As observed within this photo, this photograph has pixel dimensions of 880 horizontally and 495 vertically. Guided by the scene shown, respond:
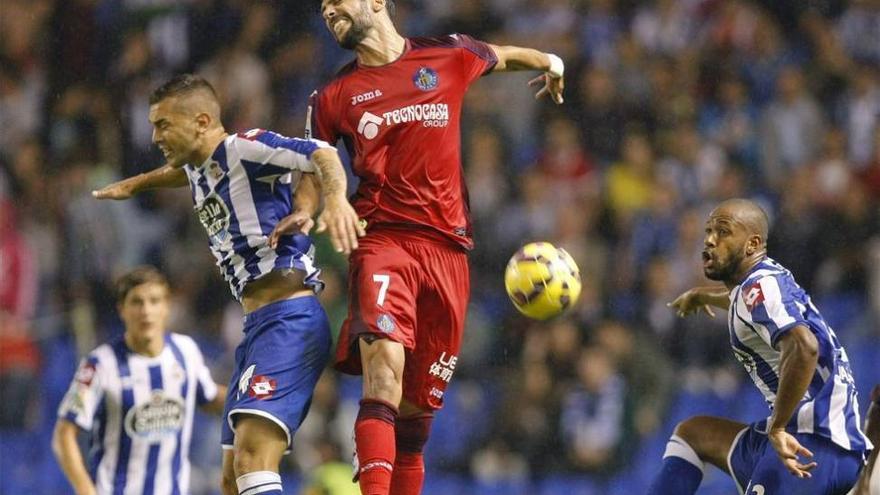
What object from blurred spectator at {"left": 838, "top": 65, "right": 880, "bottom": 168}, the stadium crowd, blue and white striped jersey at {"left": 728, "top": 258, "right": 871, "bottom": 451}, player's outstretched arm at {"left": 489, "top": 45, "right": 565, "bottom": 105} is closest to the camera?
blue and white striped jersey at {"left": 728, "top": 258, "right": 871, "bottom": 451}

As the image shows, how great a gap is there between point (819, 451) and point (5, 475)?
26.8ft

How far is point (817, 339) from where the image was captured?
6.51m

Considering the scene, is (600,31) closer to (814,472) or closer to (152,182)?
(152,182)

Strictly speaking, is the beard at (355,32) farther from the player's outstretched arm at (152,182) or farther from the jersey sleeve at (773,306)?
the jersey sleeve at (773,306)

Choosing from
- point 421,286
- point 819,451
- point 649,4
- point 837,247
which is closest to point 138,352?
point 421,286

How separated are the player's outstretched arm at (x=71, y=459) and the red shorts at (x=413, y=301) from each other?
214 centimetres

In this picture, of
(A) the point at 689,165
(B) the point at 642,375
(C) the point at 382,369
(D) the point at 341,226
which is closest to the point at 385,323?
(C) the point at 382,369

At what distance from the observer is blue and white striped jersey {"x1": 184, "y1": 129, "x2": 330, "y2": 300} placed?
21.3 feet

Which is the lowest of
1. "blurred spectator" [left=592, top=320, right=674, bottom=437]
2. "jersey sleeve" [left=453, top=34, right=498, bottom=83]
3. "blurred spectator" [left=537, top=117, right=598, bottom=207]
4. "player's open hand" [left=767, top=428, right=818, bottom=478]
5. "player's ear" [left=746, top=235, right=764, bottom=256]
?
"player's open hand" [left=767, top=428, right=818, bottom=478]

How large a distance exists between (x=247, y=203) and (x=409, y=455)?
1448 millimetres

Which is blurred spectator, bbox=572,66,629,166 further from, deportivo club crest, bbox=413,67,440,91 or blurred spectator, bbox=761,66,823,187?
deportivo club crest, bbox=413,67,440,91

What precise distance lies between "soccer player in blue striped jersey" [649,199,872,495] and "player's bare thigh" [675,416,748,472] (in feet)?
0.13

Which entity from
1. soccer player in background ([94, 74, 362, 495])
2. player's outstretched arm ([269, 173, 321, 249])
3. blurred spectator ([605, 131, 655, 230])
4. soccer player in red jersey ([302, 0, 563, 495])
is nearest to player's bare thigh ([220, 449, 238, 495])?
soccer player in background ([94, 74, 362, 495])

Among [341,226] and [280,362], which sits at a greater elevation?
[341,226]
